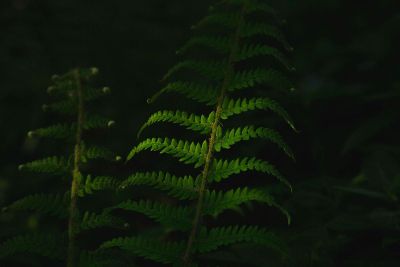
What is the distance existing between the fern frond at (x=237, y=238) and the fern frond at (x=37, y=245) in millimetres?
432

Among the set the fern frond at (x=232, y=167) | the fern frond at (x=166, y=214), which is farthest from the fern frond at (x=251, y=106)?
the fern frond at (x=166, y=214)

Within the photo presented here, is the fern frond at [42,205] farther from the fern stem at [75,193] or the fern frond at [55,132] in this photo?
the fern frond at [55,132]

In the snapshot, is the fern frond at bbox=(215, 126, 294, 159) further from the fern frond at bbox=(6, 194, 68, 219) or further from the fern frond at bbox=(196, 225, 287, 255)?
the fern frond at bbox=(6, 194, 68, 219)

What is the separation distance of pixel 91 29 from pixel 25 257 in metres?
4.01

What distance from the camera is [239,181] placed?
269 centimetres

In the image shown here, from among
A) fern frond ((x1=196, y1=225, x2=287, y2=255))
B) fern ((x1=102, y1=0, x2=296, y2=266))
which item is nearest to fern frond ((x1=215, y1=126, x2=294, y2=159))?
fern ((x1=102, y1=0, x2=296, y2=266))

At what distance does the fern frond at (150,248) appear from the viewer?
57.3 inches

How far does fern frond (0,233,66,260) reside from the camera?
1514mm

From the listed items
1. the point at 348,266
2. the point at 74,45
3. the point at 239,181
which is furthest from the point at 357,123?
the point at 74,45

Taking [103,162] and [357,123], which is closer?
[357,123]

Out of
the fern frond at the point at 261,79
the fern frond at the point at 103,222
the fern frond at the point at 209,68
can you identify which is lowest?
the fern frond at the point at 103,222

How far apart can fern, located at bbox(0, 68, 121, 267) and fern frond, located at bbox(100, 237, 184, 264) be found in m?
0.12

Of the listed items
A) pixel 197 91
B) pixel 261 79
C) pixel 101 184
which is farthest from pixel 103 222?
pixel 261 79

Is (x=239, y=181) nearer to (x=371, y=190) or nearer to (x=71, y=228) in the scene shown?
(x=371, y=190)
